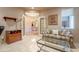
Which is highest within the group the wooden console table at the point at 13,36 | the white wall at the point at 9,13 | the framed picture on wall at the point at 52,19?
the white wall at the point at 9,13

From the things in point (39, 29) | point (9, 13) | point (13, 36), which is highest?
point (9, 13)

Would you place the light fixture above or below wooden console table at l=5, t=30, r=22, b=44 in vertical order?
above

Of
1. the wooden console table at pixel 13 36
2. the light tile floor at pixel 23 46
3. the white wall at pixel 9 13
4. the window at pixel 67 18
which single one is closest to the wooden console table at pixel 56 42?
the light tile floor at pixel 23 46

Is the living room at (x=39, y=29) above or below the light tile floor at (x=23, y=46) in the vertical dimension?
above

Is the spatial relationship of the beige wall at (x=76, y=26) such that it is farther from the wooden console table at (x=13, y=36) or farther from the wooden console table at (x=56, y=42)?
the wooden console table at (x=13, y=36)

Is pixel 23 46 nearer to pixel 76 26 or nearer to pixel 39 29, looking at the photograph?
pixel 39 29

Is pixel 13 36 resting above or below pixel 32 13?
below

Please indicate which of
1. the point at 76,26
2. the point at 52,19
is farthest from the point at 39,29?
the point at 76,26

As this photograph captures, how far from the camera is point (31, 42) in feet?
6.95

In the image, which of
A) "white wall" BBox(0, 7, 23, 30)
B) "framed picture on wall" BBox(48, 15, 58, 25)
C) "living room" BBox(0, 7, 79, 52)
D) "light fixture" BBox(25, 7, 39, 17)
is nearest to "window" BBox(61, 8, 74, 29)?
"living room" BBox(0, 7, 79, 52)

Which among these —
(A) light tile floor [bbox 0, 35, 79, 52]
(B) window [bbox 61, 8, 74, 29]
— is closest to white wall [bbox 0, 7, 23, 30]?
(A) light tile floor [bbox 0, 35, 79, 52]

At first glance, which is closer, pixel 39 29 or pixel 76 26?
pixel 76 26

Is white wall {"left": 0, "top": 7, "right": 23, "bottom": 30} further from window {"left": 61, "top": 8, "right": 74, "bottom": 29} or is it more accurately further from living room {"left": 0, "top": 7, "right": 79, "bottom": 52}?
window {"left": 61, "top": 8, "right": 74, "bottom": 29}

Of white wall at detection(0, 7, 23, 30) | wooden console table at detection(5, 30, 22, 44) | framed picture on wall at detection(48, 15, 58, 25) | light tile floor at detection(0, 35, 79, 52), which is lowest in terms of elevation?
light tile floor at detection(0, 35, 79, 52)
